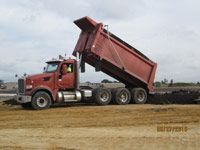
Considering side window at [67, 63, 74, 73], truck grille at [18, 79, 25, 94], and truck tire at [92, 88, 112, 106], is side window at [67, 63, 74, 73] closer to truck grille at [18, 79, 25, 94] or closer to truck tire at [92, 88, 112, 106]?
truck tire at [92, 88, 112, 106]

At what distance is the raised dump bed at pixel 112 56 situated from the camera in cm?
1246

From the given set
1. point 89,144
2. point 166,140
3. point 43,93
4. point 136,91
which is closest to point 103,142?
point 89,144

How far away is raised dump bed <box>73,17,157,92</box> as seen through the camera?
12.5m

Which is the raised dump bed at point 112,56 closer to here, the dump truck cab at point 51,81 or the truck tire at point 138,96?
the truck tire at point 138,96

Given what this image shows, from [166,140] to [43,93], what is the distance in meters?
7.55

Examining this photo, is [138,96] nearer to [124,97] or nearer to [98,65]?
[124,97]

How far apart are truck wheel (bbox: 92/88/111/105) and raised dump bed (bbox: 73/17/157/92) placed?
1.17m

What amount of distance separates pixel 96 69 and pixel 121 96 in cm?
224

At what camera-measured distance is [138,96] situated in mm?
14430

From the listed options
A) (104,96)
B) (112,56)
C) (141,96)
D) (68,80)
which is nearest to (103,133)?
(68,80)

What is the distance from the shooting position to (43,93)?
11.7 meters

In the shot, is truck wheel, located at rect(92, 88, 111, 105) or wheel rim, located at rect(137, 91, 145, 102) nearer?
truck wheel, located at rect(92, 88, 111, 105)

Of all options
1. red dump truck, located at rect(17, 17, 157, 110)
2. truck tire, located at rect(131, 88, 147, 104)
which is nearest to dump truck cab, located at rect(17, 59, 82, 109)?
red dump truck, located at rect(17, 17, 157, 110)
